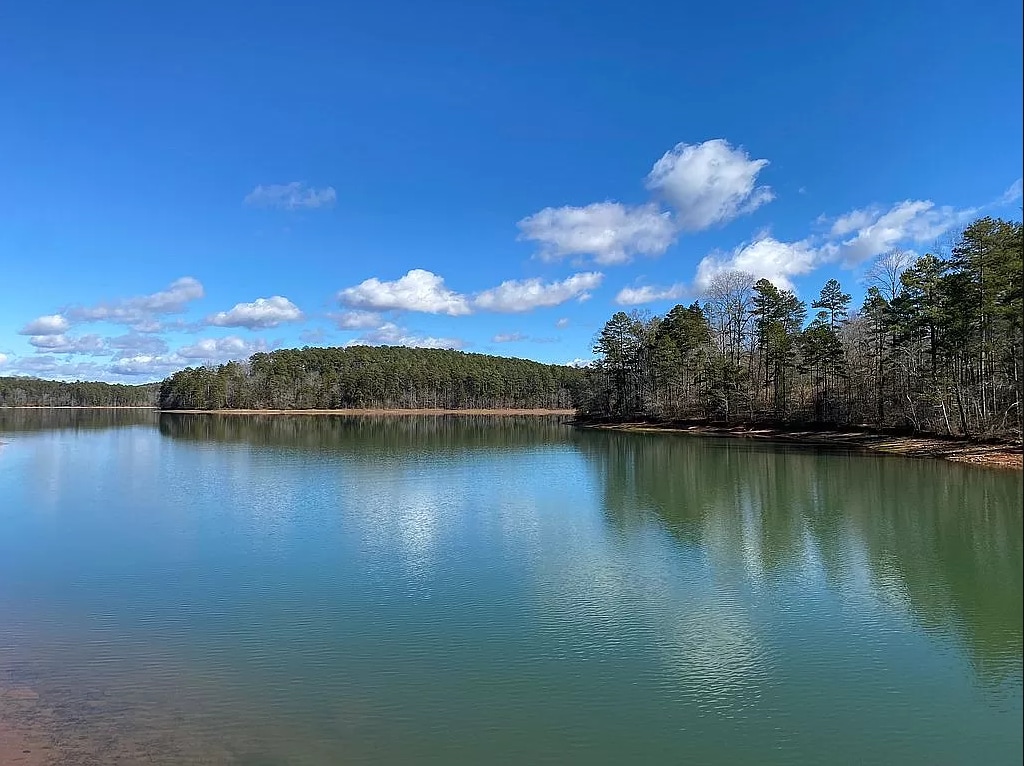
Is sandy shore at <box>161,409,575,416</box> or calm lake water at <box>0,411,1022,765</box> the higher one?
sandy shore at <box>161,409,575,416</box>

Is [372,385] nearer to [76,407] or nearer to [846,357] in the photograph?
[846,357]

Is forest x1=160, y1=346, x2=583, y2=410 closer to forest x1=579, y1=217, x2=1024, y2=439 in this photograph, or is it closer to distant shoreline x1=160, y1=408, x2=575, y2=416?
distant shoreline x1=160, y1=408, x2=575, y2=416

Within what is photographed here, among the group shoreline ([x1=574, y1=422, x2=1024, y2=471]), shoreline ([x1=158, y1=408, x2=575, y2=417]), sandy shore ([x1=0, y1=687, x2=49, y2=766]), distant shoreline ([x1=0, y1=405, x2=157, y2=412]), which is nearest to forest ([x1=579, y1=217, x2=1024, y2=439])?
shoreline ([x1=574, y1=422, x2=1024, y2=471])

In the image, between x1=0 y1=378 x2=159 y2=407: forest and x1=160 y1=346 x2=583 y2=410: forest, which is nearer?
x1=160 y1=346 x2=583 y2=410: forest

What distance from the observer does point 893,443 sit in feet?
120

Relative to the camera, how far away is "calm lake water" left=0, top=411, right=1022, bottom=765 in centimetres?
687

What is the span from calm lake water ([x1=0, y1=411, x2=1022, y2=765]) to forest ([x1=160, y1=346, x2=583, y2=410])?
337ft

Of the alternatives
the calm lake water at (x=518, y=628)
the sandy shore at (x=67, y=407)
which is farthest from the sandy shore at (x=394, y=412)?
the calm lake water at (x=518, y=628)

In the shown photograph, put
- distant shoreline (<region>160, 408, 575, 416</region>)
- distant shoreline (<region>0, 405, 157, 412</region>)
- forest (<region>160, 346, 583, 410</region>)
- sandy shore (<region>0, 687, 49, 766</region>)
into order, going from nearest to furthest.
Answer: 1. sandy shore (<region>0, 687, 49, 766</region>)
2. distant shoreline (<region>160, 408, 575, 416</region>)
3. forest (<region>160, 346, 583, 410</region>)
4. distant shoreline (<region>0, 405, 157, 412</region>)

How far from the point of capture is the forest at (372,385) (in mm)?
124812

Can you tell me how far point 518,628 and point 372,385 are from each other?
383 ft

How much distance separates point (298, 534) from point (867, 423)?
40214 millimetres

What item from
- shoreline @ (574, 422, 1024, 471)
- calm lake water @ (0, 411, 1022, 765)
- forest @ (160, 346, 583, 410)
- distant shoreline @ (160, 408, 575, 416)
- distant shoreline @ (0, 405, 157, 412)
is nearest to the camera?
calm lake water @ (0, 411, 1022, 765)

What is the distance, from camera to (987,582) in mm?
11758
